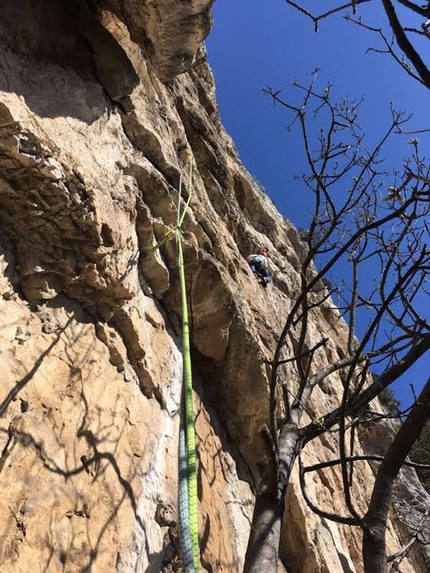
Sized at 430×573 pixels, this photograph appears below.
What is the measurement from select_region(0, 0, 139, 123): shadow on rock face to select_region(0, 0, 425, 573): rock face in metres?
0.02

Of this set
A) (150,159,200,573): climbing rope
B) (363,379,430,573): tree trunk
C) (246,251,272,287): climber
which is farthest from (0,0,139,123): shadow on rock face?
(246,251,272,287): climber

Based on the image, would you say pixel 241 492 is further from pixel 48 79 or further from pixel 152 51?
pixel 152 51

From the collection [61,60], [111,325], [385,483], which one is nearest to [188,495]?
[385,483]

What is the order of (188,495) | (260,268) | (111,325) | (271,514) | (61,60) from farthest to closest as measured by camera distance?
(260,268) < (61,60) < (111,325) < (188,495) < (271,514)

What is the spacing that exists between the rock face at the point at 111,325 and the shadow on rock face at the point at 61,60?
20 millimetres

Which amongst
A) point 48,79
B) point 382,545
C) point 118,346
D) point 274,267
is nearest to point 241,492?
point 118,346

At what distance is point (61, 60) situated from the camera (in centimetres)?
550

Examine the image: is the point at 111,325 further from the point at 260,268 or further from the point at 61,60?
the point at 260,268

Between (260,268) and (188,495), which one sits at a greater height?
(260,268)

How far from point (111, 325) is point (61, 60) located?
307 centimetres

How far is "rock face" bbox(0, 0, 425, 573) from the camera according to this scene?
11.5ft

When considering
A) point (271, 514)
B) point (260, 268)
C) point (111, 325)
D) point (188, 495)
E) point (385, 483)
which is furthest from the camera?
point (260, 268)

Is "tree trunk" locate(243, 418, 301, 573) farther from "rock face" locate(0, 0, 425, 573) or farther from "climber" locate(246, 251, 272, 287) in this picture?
"climber" locate(246, 251, 272, 287)

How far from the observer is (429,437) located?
503 inches
